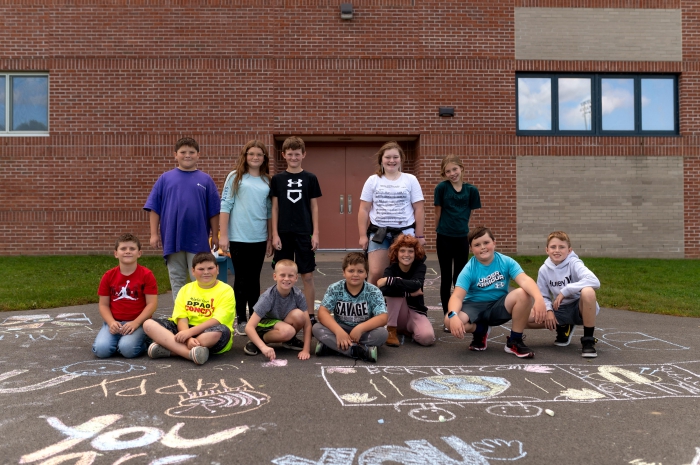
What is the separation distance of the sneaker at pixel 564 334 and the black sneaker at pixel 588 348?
334 mm

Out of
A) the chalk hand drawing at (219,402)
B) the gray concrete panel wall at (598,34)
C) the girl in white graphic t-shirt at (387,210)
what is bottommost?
the chalk hand drawing at (219,402)

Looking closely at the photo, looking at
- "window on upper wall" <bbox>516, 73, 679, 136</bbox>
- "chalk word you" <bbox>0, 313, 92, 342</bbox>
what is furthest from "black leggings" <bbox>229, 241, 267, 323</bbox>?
"window on upper wall" <bbox>516, 73, 679, 136</bbox>

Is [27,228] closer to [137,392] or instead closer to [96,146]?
[96,146]

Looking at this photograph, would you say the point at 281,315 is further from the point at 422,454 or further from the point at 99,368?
the point at 422,454

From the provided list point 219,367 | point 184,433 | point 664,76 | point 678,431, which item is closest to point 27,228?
point 219,367

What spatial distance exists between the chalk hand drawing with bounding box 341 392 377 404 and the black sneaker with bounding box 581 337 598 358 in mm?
2050

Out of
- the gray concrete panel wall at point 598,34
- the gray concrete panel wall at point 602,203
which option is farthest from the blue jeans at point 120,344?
the gray concrete panel wall at point 598,34

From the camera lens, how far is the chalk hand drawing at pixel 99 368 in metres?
4.16

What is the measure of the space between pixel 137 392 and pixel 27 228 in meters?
10.0

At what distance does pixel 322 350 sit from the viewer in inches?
186

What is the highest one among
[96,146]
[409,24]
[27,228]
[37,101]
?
[409,24]

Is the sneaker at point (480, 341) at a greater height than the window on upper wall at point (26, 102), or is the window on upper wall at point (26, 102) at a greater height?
the window on upper wall at point (26, 102)

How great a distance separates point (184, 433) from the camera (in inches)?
117

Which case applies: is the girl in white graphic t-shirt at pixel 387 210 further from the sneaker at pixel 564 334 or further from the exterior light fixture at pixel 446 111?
the exterior light fixture at pixel 446 111
